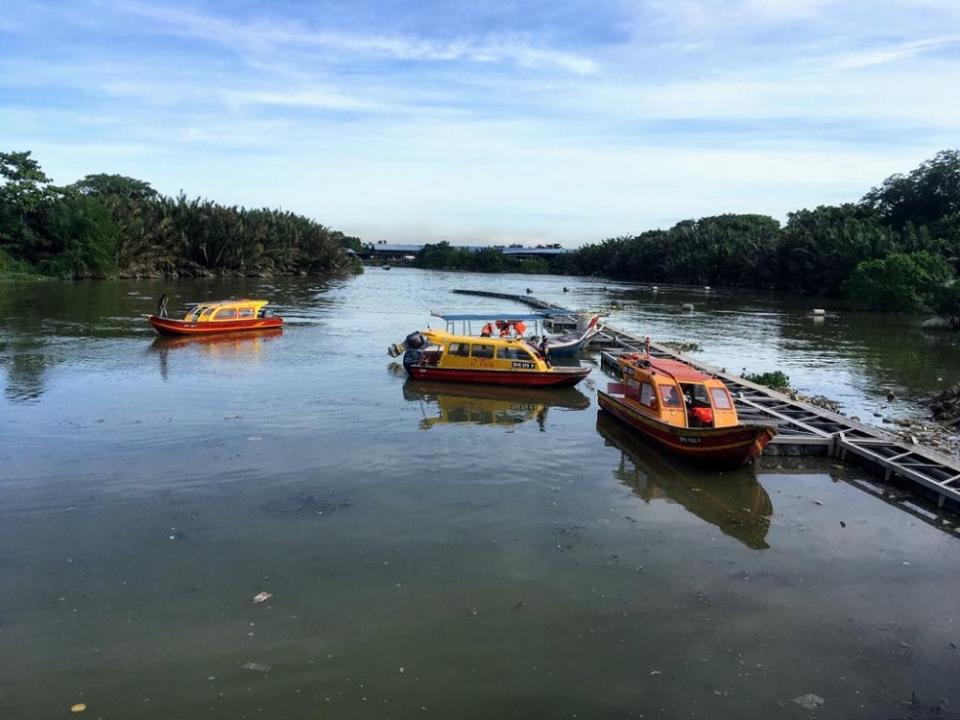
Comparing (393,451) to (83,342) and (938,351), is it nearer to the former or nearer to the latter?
(83,342)

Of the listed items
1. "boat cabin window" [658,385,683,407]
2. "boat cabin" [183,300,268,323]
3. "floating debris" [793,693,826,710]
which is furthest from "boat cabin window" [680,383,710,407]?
"boat cabin" [183,300,268,323]

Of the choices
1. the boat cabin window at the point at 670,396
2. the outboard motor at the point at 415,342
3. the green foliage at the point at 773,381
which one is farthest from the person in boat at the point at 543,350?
the boat cabin window at the point at 670,396

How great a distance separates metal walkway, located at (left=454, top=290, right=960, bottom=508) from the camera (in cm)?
1608

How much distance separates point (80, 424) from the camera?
19562 mm

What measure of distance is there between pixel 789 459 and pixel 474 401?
34.3 feet

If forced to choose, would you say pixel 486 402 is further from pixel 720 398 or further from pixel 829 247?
pixel 829 247

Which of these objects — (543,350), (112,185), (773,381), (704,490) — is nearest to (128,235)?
(112,185)

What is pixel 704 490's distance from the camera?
16.3 m

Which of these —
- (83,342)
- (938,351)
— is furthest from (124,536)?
(938,351)

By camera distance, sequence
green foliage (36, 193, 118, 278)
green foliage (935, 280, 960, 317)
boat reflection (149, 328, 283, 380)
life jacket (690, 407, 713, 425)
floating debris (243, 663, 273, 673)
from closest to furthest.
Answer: floating debris (243, 663, 273, 673)
life jacket (690, 407, 713, 425)
boat reflection (149, 328, 283, 380)
green foliage (935, 280, 960, 317)
green foliage (36, 193, 118, 278)

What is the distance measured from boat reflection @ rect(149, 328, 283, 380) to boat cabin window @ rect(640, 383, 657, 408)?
18.6m

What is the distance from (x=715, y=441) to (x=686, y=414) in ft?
5.94

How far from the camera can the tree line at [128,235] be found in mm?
76250

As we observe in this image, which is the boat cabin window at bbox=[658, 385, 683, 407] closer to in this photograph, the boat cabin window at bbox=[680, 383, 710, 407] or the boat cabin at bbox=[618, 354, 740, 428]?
the boat cabin at bbox=[618, 354, 740, 428]
